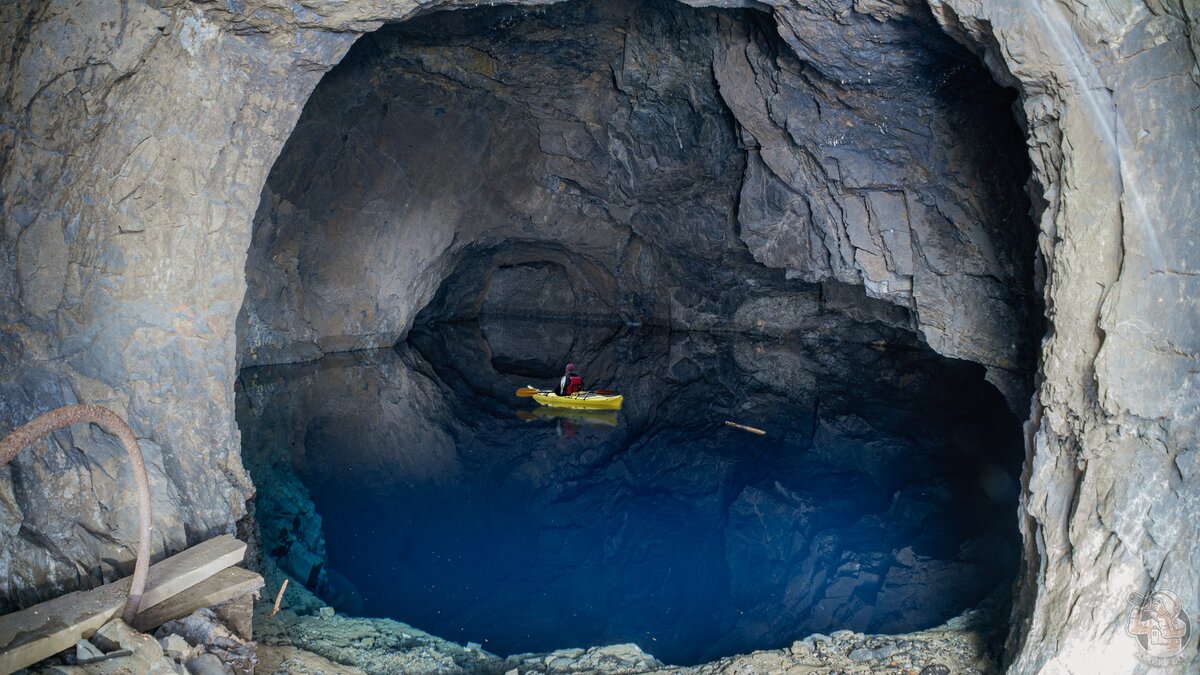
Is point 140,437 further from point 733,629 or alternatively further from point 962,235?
point 962,235

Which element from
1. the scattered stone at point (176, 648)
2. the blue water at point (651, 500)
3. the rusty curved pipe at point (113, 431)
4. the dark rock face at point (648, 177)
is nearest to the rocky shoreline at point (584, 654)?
the blue water at point (651, 500)

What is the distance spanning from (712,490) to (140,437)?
5.73 meters

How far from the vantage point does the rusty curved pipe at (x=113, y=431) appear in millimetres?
3248

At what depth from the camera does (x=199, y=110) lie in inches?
210

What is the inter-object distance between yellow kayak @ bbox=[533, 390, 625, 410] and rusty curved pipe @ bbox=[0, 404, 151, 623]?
867 cm

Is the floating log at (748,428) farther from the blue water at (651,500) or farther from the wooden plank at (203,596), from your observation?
the wooden plank at (203,596)

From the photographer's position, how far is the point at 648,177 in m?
15.7

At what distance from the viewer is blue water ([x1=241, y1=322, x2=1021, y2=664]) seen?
5871mm

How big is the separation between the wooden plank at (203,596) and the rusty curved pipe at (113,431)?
0.71 feet

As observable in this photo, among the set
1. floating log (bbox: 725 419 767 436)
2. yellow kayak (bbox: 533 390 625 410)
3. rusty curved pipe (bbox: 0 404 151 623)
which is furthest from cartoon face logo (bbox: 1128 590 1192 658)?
yellow kayak (bbox: 533 390 625 410)

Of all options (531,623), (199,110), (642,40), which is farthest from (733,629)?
(642,40)

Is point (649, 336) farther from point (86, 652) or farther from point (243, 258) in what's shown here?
point (86, 652)

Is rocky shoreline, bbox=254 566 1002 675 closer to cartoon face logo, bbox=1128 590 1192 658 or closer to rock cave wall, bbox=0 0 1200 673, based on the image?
rock cave wall, bbox=0 0 1200 673

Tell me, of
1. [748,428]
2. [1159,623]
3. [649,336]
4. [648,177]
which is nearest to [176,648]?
[1159,623]
